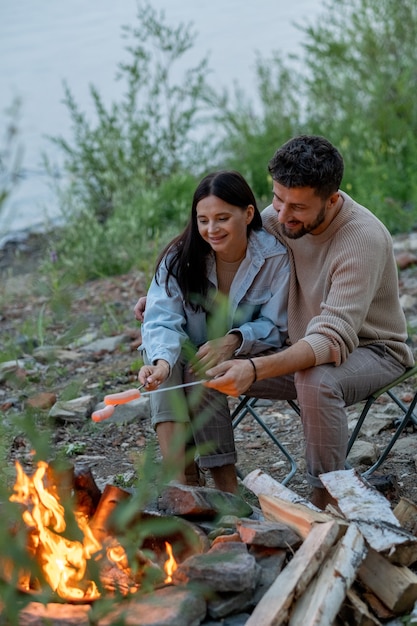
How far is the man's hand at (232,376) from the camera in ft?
9.14

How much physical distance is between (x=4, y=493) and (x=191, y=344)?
133 cm

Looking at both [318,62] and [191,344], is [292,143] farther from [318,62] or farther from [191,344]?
[318,62]

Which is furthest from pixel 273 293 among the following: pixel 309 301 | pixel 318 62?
pixel 318 62

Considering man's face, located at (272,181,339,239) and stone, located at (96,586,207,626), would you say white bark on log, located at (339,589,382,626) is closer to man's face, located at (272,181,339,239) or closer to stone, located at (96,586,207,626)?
stone, located at (96,586,207,626)

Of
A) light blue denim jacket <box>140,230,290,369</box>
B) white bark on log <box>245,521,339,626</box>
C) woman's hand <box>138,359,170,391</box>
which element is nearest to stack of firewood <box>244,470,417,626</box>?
white bark on log <box>245,521,339,626</box>

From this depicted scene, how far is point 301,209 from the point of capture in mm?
2988

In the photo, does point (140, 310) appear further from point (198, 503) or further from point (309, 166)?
point (198, 503)

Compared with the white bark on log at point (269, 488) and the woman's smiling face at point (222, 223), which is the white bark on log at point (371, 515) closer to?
the white bark on log at point (269, 488)

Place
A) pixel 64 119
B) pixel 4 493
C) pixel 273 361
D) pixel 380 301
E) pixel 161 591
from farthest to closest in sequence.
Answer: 1. pixel 64 119
2. pixel 380 301
3. pixel 273 361
4. pixel 161 591
5. pixel 4 493

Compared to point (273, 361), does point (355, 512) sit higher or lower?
lower

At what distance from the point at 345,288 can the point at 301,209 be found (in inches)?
11.0

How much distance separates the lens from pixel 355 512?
Answer: 2580 millimetres

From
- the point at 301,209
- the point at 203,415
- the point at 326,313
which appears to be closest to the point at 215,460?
the point at 203,415

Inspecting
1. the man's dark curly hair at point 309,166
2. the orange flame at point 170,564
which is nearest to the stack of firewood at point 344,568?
the orange flame at point 170,564
